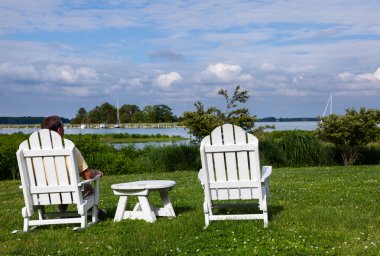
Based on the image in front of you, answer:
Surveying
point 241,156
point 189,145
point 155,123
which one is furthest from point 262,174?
point 155,123

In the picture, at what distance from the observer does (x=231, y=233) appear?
19.5ft

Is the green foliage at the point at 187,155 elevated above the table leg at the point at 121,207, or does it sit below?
below

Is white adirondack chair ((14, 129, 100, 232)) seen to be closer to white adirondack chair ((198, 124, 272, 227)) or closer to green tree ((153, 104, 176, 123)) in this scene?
white adirondack chair ((198, 124, 272, 227))

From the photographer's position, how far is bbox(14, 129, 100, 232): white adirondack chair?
648 centimetres

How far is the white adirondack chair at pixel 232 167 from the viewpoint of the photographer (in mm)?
6391

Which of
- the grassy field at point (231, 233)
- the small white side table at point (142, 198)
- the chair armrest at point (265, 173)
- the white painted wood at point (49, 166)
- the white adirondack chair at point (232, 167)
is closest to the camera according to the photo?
the grassy field at point (231, 233)

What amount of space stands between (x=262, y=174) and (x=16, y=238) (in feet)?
11.2

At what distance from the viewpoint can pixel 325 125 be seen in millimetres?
Result: 18297

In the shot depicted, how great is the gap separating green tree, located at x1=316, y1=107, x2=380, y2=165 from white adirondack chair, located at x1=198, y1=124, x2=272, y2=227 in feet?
39.2

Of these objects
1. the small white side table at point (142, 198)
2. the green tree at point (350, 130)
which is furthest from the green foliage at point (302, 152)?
the small white side table at point (142, 198)

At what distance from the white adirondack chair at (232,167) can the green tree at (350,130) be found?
11961 mm

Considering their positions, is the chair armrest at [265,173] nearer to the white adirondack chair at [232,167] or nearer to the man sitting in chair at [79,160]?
the white adirondack chair at [232,167]

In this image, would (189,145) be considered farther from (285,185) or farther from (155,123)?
(155,123)

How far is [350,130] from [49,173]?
44.2 feet
